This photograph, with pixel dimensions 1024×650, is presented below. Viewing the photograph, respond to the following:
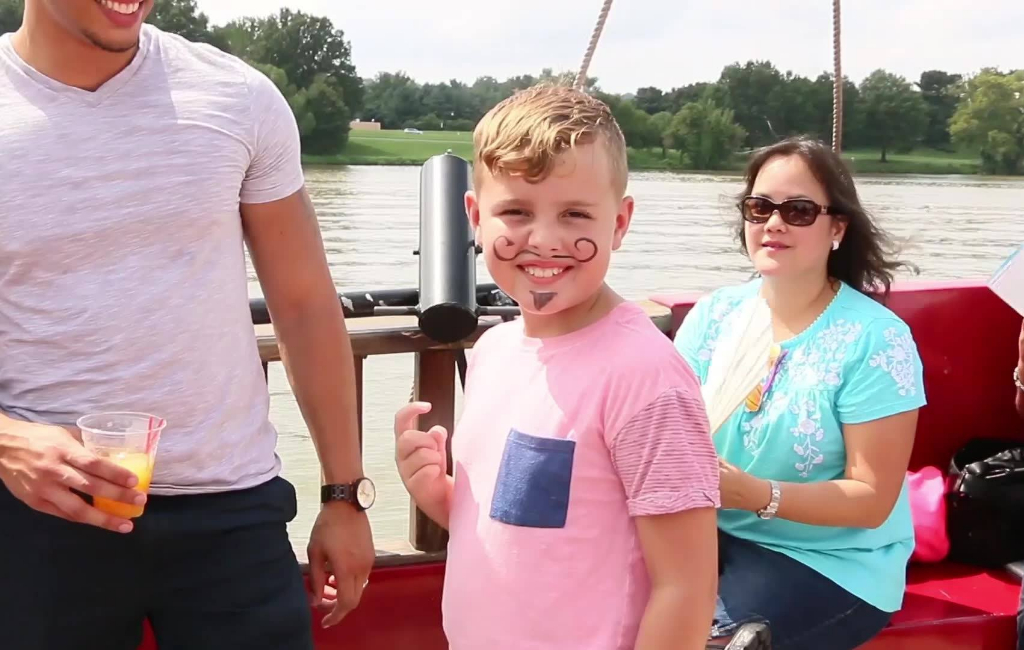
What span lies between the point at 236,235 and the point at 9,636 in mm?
592

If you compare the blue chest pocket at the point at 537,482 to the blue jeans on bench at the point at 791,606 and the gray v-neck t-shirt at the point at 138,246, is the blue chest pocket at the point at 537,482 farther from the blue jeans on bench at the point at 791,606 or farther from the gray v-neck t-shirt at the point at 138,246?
the blue jeans on bench at the point at 791,606

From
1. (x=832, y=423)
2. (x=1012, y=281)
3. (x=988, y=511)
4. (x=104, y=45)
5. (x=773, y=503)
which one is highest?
(x=104, y=45)

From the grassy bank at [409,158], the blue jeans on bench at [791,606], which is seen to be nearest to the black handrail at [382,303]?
the blue jeans on bench at [791,606]

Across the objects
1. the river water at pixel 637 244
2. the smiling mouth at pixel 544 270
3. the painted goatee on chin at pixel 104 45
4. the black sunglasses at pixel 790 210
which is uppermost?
the painted goatee on chin at pixel 104 45

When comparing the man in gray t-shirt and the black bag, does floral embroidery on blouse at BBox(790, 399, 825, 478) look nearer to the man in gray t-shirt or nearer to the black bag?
the black bag

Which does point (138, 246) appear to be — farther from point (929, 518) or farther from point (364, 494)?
point (929, 518)

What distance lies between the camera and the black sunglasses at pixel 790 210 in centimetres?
212

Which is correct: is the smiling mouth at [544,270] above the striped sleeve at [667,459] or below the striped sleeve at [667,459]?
above

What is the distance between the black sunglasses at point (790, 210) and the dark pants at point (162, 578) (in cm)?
104

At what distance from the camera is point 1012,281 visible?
2230mm

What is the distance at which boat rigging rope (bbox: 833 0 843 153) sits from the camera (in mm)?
2602

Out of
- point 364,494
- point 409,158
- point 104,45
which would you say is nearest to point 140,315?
point 104,45

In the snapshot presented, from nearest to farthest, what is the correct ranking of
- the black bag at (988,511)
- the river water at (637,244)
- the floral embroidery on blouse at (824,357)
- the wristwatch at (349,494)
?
the wristwatch at (349,494), the floral embroidery on blouse at (824,357), the black bag at (988,511), the river water at (637,244)

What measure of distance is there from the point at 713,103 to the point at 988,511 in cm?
607
